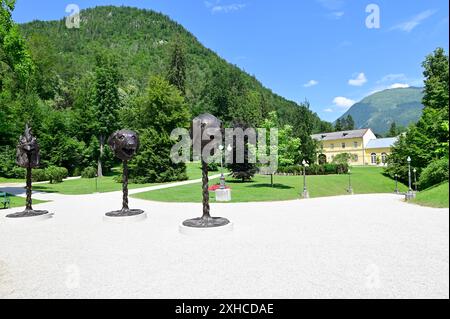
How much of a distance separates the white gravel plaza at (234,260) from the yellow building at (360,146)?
5869 cm

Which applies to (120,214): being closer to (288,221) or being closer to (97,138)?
(288,221)

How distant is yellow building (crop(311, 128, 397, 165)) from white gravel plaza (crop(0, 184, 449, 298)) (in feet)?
193

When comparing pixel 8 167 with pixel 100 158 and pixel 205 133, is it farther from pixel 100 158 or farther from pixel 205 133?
pixel 205 133

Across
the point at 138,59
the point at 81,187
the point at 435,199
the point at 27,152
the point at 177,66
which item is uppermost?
the point at 138,59

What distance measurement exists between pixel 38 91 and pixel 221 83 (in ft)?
153

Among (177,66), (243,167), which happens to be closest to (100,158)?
(243,167)

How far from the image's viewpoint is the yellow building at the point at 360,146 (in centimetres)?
6688

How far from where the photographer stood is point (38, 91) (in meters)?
56.8

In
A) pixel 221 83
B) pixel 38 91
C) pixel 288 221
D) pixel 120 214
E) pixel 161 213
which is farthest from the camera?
pixel 221 83

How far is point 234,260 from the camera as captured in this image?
6.98 m

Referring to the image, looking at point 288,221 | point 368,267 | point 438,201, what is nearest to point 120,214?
point 288,221

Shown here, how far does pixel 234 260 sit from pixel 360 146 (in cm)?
7159

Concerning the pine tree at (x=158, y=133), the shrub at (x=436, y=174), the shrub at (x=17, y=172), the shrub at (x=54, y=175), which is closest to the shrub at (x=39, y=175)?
the shrub at (x=54, y=175)

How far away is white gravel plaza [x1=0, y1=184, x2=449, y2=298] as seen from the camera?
5.31m
